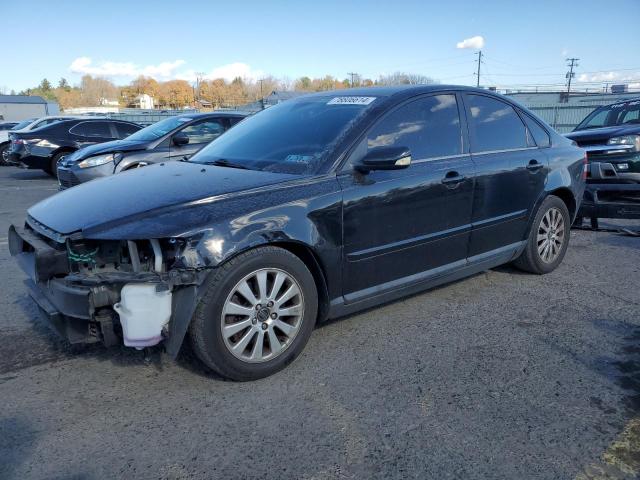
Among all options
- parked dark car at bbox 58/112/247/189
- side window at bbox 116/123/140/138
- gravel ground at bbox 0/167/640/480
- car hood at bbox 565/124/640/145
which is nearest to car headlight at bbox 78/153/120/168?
parked dark car at bbox 58/112/247/189

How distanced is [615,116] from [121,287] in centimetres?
881

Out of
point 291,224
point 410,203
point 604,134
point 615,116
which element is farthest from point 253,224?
point 615,116

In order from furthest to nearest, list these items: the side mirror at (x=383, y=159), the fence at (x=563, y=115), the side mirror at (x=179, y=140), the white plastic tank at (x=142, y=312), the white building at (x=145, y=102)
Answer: the white building at (x=145, y=102)
the fence at (x=563, y=115)
the side mirror at (x=179, y=140)
the side mirror at (x=383, y=159)
the white plastic tank at (x=142, y=312)

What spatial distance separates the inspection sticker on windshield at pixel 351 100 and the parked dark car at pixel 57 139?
10.7 meters

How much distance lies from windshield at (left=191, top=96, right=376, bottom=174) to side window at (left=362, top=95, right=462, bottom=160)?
0.20 metres

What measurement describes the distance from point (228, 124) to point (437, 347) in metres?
7.10

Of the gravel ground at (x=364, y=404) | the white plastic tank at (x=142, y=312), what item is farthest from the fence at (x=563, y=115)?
the white plastic tank at (x=142, y=312)

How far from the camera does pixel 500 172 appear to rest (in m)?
4.18

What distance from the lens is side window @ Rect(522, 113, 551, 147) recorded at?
467cm

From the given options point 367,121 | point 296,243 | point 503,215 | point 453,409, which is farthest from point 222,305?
point 503,215

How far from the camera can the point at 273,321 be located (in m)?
2.98

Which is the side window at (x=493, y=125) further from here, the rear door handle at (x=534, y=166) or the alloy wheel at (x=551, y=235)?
the alloy wheel at (x=551, y=235)

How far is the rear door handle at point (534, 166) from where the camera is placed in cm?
446

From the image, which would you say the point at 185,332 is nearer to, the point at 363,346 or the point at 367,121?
the point at 363,346
